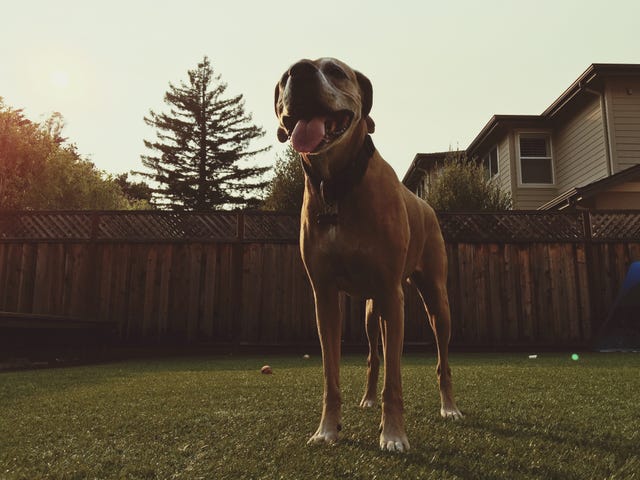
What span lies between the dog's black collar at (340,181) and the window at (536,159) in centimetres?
1397

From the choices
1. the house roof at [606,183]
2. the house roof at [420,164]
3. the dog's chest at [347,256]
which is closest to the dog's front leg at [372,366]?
the dog's chest at [347,256]

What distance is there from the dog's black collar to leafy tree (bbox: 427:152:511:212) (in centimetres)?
1131

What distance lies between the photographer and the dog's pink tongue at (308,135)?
2.11m

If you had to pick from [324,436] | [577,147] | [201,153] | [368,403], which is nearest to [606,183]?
[577,147]

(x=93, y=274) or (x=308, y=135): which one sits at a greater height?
(x=308, y=135)

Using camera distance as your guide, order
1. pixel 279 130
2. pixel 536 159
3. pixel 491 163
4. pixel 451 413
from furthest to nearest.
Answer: pixel 491 163, pixel 536 159, pixel 451 413, pixel 279 130

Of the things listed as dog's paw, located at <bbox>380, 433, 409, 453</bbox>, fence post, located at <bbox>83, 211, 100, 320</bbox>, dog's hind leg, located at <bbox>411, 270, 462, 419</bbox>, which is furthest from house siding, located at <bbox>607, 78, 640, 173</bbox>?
dog's paw, located at <bbox>380, 433, 409, 453</bbox>

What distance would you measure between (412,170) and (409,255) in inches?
713

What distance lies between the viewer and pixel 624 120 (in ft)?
40.6

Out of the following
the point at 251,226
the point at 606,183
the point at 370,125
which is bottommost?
the point at 370,125

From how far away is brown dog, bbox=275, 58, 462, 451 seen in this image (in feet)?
7.02

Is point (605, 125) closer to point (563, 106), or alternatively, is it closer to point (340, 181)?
point (563, 106)

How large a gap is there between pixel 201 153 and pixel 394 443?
3192cm

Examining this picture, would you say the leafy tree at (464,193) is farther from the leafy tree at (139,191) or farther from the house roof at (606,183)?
the leafy tree at (139,191)
